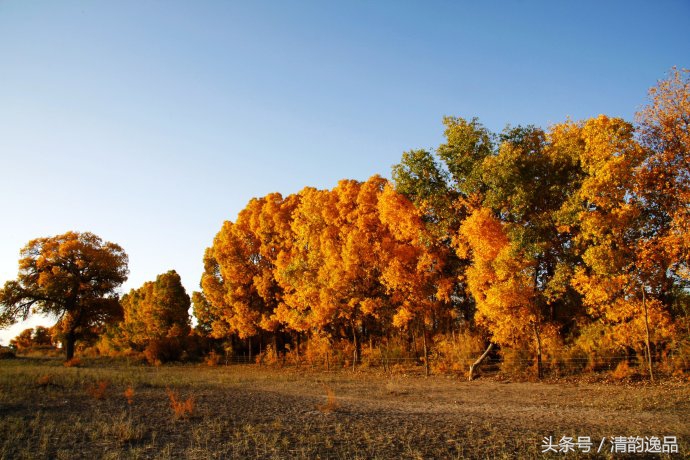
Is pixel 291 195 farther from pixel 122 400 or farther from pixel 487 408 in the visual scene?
pixel 487 408

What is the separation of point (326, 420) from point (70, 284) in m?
39.5

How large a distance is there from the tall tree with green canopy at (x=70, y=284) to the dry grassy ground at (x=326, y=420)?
82.1ft

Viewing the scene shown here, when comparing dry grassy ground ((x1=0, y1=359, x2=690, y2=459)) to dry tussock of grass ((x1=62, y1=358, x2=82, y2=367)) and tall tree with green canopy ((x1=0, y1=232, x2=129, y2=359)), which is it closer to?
dry tussock of grass ((x1=62, y1=358, x2=82, y2=367))

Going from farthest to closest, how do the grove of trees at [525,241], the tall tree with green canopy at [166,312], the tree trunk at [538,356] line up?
1. the tall tree with green canopy at [166,312]
2. the tree trunk at [538,356]
3. the grove of trees at [525,241]

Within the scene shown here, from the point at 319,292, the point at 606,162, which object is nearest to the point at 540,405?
the point at 606,162

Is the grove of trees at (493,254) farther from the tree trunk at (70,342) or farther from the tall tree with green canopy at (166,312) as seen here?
the tall tree with green canopy at (166,312)

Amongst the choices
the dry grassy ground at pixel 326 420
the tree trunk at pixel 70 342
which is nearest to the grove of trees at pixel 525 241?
the dry grassy ground at pixel 326 420

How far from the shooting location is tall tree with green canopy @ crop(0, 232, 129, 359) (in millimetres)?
41156

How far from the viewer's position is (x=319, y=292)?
2980 centimetres

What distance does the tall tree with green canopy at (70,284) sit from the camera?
41.2 m

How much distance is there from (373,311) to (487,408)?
1452cm

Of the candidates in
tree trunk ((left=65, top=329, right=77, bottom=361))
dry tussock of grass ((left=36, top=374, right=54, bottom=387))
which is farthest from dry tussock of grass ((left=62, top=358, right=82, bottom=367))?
dry tussock of grass ((left=36, top=374, right=54, bottom=387))

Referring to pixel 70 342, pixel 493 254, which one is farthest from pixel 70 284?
pixel 493 254

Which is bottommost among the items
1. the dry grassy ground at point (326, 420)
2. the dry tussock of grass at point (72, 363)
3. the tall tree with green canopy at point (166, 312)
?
the dry tussock of grass at point (72, 363)
